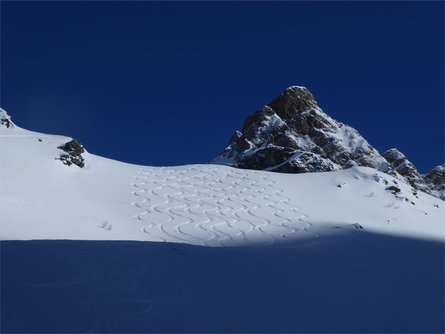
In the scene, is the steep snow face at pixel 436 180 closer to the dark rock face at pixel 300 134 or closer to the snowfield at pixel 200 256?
the dark rock face at pixel 300 134

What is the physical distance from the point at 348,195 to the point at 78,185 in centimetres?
969

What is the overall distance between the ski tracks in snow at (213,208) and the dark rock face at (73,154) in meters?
2.14

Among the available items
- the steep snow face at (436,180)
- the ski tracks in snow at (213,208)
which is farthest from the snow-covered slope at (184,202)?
the steep snow face at (436,180)

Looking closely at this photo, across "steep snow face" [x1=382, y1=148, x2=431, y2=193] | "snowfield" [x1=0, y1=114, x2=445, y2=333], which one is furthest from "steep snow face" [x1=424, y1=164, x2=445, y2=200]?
"snowfield" [x1=0, y1=114, x2=445, y2=333]

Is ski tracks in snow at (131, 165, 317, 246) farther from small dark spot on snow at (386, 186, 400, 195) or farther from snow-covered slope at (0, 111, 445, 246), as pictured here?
small dark spot on snow at (386, 186, 400, 195)

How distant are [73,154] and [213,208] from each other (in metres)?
6.31

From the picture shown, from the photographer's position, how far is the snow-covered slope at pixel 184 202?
871 centimetres

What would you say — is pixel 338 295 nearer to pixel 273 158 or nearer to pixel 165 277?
pixel 165 277

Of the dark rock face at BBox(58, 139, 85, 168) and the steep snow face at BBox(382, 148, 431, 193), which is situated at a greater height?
the steep snow face at BBox(382, 148, 431, 193)

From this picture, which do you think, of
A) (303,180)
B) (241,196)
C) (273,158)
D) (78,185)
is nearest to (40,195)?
(78,185)

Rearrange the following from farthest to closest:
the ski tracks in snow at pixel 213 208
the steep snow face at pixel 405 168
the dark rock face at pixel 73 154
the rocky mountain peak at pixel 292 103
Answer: the rocky mountain peak at pixel 292 103 → the steep snow face at pixel 405 168 → the dark rock face at pixel 73 154 → the ski tracks in snow at pixel 213 208

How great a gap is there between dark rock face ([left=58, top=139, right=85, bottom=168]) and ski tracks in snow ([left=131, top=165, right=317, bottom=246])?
2.14 metres

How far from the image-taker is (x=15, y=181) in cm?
1088

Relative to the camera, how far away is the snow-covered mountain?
73.4 metres
